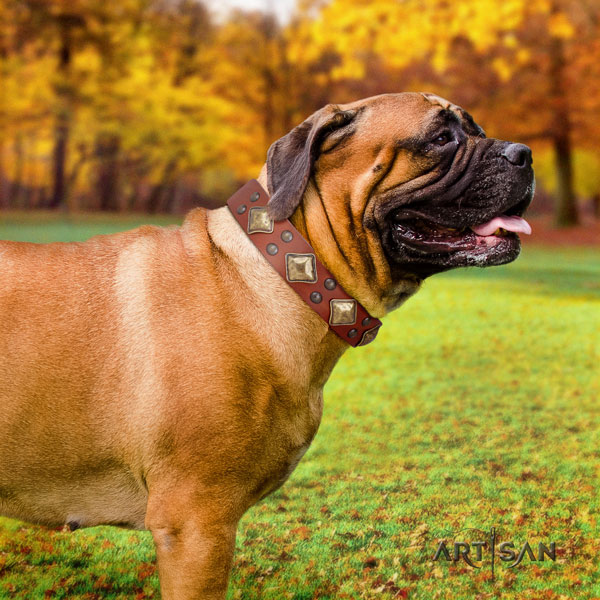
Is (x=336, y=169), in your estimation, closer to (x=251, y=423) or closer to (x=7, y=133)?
(x=251, y=423)

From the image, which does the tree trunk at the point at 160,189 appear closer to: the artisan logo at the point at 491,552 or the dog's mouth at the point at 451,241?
the artisan logo at the point at 491,552

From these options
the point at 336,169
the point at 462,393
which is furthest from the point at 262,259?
the point at 462,393

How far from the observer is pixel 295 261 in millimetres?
2945

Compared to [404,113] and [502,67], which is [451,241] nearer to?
[404,113]

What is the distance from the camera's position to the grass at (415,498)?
374 centimetres

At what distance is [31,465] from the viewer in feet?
9.42

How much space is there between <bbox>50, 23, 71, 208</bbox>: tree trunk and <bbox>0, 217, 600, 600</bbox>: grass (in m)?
23.1

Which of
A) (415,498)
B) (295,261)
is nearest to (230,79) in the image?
(415,498)

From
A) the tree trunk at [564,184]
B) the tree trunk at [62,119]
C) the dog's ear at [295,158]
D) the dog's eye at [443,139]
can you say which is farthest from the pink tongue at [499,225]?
the tree trunk at [62,119]

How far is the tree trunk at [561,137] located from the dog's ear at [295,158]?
24.9m

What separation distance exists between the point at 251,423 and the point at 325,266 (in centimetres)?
71

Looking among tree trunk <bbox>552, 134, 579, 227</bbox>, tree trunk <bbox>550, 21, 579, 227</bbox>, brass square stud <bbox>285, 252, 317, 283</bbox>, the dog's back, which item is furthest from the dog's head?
tree trunk <bbox>552, 134, 579, 227</bbox>

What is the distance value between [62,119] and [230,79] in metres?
7.42

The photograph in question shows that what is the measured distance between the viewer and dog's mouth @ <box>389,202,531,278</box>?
3.15 m
